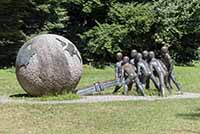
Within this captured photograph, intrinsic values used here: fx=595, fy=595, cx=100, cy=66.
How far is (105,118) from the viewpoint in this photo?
1277 cm

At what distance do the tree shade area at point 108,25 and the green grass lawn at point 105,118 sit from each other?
17.5 metres

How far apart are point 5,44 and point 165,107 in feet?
61.4

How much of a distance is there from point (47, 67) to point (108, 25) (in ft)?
65.4

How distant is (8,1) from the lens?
101 ft

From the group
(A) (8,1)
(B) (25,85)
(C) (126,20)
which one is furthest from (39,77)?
(C) (126,20)

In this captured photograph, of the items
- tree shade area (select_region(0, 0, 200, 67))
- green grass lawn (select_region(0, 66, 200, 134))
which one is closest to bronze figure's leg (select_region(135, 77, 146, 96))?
green grass lawn (select_region(0, 66, 200, 134))

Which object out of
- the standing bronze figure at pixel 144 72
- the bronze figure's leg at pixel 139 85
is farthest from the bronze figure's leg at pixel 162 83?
the bronze figure's leg at pixel 139 85

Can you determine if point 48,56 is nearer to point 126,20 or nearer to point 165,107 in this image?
point 165,107

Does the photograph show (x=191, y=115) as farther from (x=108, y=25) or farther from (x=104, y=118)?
(x=108, y=25)

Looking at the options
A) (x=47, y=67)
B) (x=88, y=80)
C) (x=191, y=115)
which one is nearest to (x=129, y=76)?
(x=47, y=67)

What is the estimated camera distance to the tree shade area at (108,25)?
32.2 m

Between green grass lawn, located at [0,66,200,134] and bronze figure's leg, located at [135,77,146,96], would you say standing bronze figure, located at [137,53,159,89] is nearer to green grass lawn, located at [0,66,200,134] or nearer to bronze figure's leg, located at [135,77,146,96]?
bronze figure's leg, located at [135,77,146,96]

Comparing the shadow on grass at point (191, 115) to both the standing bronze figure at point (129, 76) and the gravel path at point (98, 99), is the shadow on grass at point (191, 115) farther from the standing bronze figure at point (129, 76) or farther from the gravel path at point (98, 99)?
the standing bronze figure at point (129, 76)

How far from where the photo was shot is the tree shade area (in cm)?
3216
